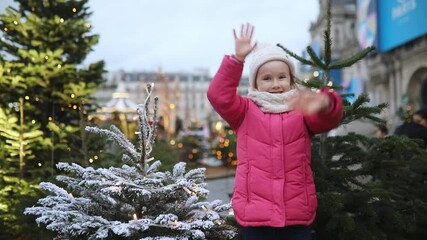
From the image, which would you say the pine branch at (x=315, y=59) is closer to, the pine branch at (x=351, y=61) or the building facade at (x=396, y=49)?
the pine branch at (x=351, y=61)

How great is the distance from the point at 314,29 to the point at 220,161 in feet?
202

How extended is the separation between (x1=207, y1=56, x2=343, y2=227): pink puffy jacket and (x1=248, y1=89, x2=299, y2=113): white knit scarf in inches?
1.3

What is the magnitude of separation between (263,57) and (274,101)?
26 centimetres

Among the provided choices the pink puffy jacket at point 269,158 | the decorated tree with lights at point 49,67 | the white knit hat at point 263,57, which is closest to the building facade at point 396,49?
the decorated tree with lights at point 49,67

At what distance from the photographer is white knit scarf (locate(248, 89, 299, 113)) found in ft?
9.07

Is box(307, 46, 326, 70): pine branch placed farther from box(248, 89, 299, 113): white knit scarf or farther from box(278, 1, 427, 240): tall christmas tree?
box(248, 89, 299, 113): white knit scarf

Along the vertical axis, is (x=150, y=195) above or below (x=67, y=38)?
below

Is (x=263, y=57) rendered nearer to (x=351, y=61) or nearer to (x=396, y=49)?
(x=351, y=61)

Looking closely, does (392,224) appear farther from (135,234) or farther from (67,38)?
(67,38)

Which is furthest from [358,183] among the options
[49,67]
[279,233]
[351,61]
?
[49,67]

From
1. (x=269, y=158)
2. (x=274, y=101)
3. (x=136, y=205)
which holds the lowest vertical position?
(x=136, y=205)

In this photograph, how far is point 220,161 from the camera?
22.6 meters

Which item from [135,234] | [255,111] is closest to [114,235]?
[135,234]

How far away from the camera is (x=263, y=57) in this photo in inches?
111
